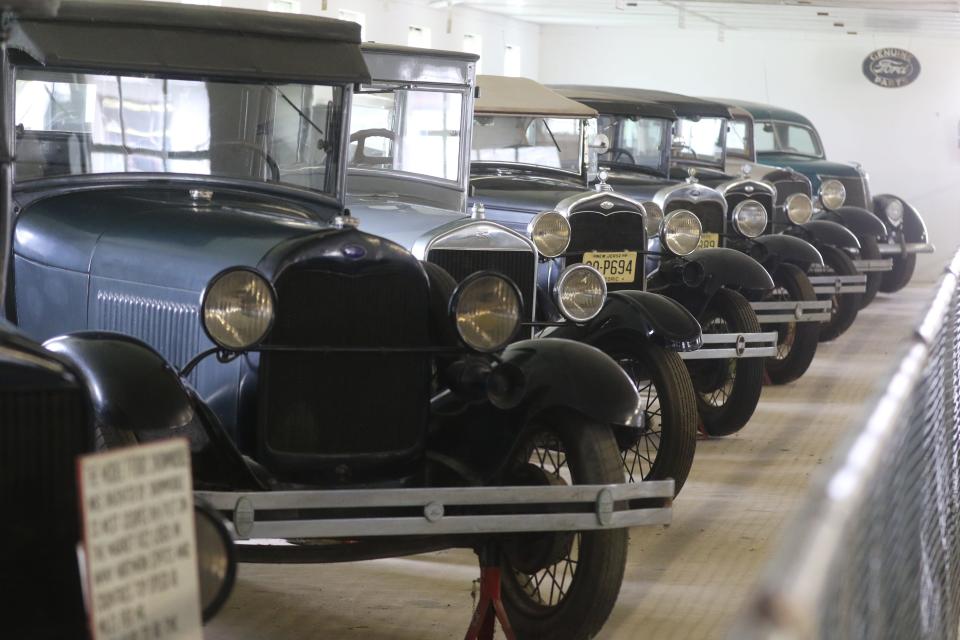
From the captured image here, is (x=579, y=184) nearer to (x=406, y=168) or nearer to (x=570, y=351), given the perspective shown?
(x=406, y=168)

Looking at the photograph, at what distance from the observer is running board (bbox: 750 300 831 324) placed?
8031mm

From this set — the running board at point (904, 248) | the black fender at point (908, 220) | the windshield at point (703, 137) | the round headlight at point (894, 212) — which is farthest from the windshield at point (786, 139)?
the windshield at point (703, 137)

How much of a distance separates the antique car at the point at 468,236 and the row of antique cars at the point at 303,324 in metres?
0.01

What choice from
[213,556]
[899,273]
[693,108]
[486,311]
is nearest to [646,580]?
[486,311]

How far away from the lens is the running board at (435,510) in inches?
132

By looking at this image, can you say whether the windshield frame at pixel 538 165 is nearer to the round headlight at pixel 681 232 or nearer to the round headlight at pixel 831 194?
the round headlight at pixel 681 232

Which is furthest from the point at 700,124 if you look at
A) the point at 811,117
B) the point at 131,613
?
the point at 131,613

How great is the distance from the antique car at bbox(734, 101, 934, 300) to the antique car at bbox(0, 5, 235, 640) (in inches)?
397

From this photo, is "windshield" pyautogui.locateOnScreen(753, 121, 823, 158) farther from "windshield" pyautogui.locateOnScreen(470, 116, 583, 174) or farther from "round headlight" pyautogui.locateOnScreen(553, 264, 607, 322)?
"round headlight" pyautogui.locateOnScreen(553, 264, 607, 322)

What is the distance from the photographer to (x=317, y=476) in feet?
12.6

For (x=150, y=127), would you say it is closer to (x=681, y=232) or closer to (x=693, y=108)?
(x=681, y=232)

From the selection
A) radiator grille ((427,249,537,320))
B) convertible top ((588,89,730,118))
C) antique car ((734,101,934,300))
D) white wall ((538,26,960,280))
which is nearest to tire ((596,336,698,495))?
radiator grille ((427,249,537,320))

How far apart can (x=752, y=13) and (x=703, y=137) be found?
6.37 m

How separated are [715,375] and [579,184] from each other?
1.75 m
